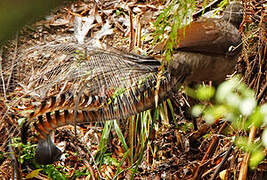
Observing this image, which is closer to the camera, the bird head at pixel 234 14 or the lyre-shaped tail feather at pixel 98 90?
the lyre-shaped tail feather at pixel 98 90

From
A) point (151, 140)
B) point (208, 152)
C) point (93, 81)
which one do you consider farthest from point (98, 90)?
point (151, 140)

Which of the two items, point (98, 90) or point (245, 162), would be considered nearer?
point (245, 162)

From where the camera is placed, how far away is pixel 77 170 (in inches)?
88.4

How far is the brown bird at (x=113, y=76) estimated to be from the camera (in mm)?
1476

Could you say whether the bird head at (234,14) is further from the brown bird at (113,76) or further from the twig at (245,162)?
the twig at (245,162)

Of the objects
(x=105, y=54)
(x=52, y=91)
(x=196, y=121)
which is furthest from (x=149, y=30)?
(x=52, y=91)

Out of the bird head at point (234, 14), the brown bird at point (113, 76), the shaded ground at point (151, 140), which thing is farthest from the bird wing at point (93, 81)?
the bird head at point (234, 14)

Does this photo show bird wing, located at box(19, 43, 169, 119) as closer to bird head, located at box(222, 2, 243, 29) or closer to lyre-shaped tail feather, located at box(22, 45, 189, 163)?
lyre-shaped tail feather, located at box(22, 45, 189, 163)

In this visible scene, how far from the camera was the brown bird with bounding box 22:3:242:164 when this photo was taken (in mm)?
1476

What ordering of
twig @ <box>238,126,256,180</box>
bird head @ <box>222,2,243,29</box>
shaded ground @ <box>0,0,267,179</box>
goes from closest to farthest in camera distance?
twig @ <box>238,126,256,180</box>
shaded ground @ <box>0,0,267,179</box>
bird head @ <box>222,2,243,29</box>

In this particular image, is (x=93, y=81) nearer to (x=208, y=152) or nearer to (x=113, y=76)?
(x=113, y=76)

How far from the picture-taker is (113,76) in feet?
5.00

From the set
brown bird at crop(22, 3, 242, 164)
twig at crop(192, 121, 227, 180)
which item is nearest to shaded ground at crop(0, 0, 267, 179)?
twig at crop(192, 121, 227, 180)

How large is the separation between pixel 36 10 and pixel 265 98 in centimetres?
133
